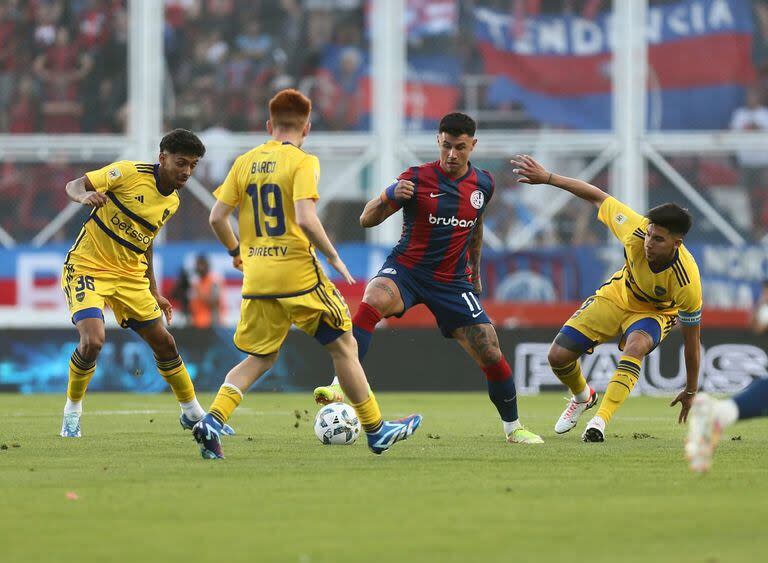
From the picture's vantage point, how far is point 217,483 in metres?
7.42

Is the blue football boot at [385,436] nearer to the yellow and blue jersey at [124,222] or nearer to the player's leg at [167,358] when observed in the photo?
the player's leg at [167,358]

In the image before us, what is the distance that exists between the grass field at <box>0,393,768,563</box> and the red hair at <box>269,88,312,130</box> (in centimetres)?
200

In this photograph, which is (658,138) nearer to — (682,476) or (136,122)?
(136,122)

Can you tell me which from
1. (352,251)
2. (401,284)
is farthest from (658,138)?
(401,284)

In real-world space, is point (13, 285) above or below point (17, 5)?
below

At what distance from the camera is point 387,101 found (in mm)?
23922

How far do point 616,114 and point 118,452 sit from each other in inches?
636

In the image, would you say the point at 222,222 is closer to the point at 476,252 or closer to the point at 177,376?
the point at 177,376

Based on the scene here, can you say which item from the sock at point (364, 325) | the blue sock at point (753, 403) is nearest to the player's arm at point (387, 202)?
the sock at point (364, 325)

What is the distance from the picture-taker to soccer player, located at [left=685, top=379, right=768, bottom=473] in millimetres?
6777

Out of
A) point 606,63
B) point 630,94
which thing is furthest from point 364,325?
point 606,63

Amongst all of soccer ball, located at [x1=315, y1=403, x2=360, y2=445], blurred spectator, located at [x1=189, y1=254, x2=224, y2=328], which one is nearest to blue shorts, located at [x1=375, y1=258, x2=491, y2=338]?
soccer ball, located at [x1=315, y1=403, x2=360, y2=445]

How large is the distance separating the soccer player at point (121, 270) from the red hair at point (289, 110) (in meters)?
1.90

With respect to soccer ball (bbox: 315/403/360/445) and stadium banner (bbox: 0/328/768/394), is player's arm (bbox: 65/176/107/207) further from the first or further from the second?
stadium banner (bbox: 0/328/768/394)
